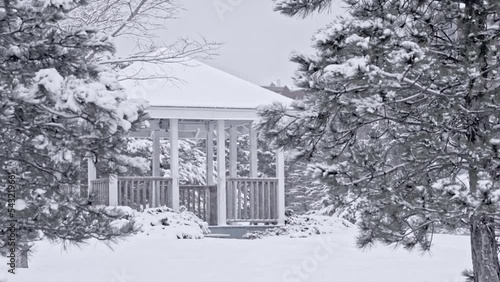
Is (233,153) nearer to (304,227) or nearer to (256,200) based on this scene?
(256,200)

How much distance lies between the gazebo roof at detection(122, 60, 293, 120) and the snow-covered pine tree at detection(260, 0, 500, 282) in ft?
23.8

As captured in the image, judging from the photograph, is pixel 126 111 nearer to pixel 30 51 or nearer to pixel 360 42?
pixel 30 51

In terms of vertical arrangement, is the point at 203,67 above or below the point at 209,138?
above

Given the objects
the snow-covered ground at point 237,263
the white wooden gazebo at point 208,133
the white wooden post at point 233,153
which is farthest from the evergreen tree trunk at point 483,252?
the white wooden post at point 233,153

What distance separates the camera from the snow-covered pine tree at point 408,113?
18.0ft

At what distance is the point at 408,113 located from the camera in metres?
6.32

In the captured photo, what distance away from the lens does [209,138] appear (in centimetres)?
1686

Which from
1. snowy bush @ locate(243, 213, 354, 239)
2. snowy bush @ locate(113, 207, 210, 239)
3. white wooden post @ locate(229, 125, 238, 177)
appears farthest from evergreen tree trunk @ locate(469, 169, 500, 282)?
white wooden post @ locate(229, 125, 238, 177)

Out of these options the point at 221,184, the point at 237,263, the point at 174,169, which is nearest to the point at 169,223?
the point at 174,169

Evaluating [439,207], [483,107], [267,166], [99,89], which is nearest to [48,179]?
[99,89]

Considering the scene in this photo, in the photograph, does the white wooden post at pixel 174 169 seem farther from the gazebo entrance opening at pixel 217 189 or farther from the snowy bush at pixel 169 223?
the snowy bush at pixel 169 223

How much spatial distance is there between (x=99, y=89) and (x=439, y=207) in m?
2.88

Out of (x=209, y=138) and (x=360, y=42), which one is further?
(x=209, y=138)

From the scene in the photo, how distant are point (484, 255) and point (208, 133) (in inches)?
433
